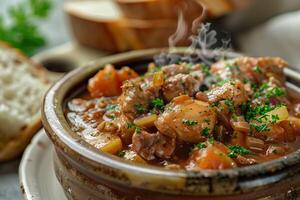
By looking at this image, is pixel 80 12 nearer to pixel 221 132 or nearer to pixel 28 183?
pixel 28 183

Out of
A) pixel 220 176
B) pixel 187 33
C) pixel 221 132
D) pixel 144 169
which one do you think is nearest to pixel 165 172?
pixel 144 169

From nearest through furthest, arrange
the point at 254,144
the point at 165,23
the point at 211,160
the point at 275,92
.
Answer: the point at 211,160 < the point at 254,144 < the point at 275,92 < the point at 165,23

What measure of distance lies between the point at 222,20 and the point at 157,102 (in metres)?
2.96

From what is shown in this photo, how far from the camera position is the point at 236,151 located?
8.11ft

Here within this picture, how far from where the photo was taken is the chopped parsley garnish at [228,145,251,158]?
243 cm

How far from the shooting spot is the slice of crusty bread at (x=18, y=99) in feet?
12.8

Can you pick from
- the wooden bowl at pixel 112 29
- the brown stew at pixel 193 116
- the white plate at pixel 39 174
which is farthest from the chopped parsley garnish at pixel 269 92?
the wooden bowl at pixel 112 29

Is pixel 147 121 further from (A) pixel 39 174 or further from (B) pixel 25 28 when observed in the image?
(B) pixel 25 28

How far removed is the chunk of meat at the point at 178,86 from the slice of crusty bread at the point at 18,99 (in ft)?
4.98

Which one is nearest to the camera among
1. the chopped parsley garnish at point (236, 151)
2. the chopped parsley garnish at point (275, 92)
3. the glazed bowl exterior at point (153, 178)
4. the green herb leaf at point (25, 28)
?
the glazed bowl exterior at point (153, 178)

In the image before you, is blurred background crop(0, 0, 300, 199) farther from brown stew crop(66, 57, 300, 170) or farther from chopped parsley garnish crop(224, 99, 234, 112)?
chopped parsley garnish crop(224, 99, 234, 112)

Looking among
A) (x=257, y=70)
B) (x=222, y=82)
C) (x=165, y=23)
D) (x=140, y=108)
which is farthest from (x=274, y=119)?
(x=165, y=23)

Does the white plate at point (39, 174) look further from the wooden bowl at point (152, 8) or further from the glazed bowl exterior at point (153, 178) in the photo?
the wooden bowl at point (152, 8)

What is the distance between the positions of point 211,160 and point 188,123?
25 centimetres
